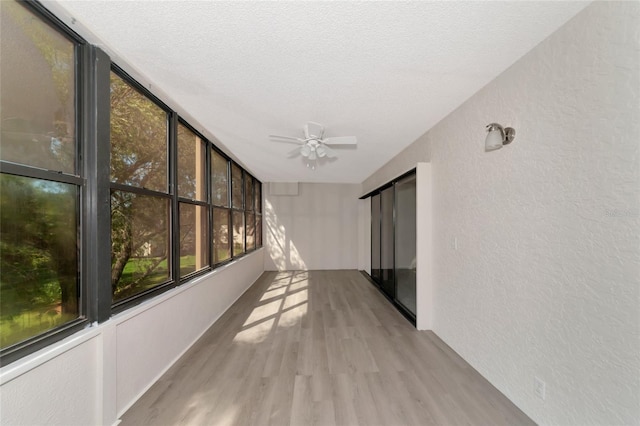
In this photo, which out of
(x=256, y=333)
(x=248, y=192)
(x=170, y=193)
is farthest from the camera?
(x=248, y=192)

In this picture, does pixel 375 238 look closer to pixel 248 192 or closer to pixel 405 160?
pixel 405 160

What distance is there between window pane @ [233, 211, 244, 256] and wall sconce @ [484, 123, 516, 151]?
3.96 metres

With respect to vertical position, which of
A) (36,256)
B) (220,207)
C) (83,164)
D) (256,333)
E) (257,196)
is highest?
(257,196)

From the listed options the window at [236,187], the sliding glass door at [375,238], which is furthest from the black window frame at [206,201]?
the sliding glass door at [375,238]

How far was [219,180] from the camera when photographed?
12.3 feet

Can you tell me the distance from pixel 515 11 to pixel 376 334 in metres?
3.05

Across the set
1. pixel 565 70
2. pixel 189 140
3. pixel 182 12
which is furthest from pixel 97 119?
pixel 565 70

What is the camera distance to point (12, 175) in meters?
1.12

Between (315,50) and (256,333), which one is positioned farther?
(256,333)

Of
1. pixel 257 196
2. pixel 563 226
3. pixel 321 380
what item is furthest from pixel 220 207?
pixel 563 226

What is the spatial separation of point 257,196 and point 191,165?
335cm

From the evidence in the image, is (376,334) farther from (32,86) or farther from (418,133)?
(32,86)

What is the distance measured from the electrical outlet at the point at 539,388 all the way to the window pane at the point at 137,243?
302 cm

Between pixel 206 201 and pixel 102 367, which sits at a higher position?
pixel 206 201
